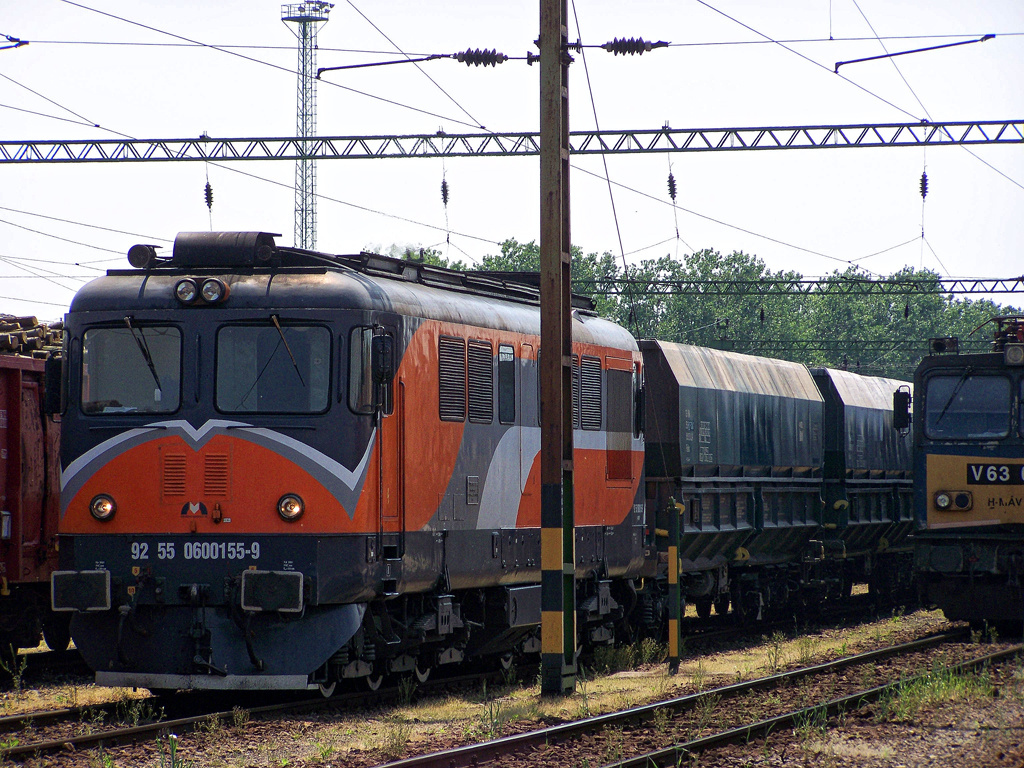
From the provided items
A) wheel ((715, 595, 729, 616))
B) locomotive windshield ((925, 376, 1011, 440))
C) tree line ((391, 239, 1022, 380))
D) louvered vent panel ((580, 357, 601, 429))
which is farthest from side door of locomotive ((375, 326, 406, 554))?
tree line ((391, 239, 1022, 380))

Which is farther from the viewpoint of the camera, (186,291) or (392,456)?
(392,456)

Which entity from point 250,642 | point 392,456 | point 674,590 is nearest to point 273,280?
point 392,456

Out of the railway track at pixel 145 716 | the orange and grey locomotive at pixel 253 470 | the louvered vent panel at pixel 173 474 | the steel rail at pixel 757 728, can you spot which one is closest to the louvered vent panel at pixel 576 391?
the orange and grey locomotive at pixel 253 470

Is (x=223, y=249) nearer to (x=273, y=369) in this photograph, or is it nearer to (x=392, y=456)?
(x=273, y=369)

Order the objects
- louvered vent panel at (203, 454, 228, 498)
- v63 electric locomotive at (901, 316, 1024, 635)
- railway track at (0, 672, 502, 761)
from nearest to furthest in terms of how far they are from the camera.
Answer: railway track at (0, 672, 502, 761) < louvered vent panel at (203, 454, 228, 498) < v63 electric locomotive at (901, 316, 1024, 635)

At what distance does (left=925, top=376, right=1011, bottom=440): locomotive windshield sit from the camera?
1873 cm

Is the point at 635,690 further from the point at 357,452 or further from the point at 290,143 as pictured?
the point at 290,143

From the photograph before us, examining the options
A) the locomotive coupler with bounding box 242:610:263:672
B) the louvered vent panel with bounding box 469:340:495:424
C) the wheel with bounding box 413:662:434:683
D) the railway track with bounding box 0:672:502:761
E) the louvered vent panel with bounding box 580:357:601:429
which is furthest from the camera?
the louvered vent panel with bounding box 580:357:601:429

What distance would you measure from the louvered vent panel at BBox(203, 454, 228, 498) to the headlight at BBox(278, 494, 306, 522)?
1.74ft

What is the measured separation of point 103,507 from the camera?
39.9 ft

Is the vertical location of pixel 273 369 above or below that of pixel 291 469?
above

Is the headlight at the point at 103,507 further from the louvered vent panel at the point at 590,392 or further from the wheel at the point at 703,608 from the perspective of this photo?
the wheel at the point at 703,608

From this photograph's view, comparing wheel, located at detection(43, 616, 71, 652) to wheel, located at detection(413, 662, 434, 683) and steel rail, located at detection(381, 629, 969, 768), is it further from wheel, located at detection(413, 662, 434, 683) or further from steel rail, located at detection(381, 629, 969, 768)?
steel rail, located at detection(381, 629, 969, 768)

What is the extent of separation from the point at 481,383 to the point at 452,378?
0.59m
